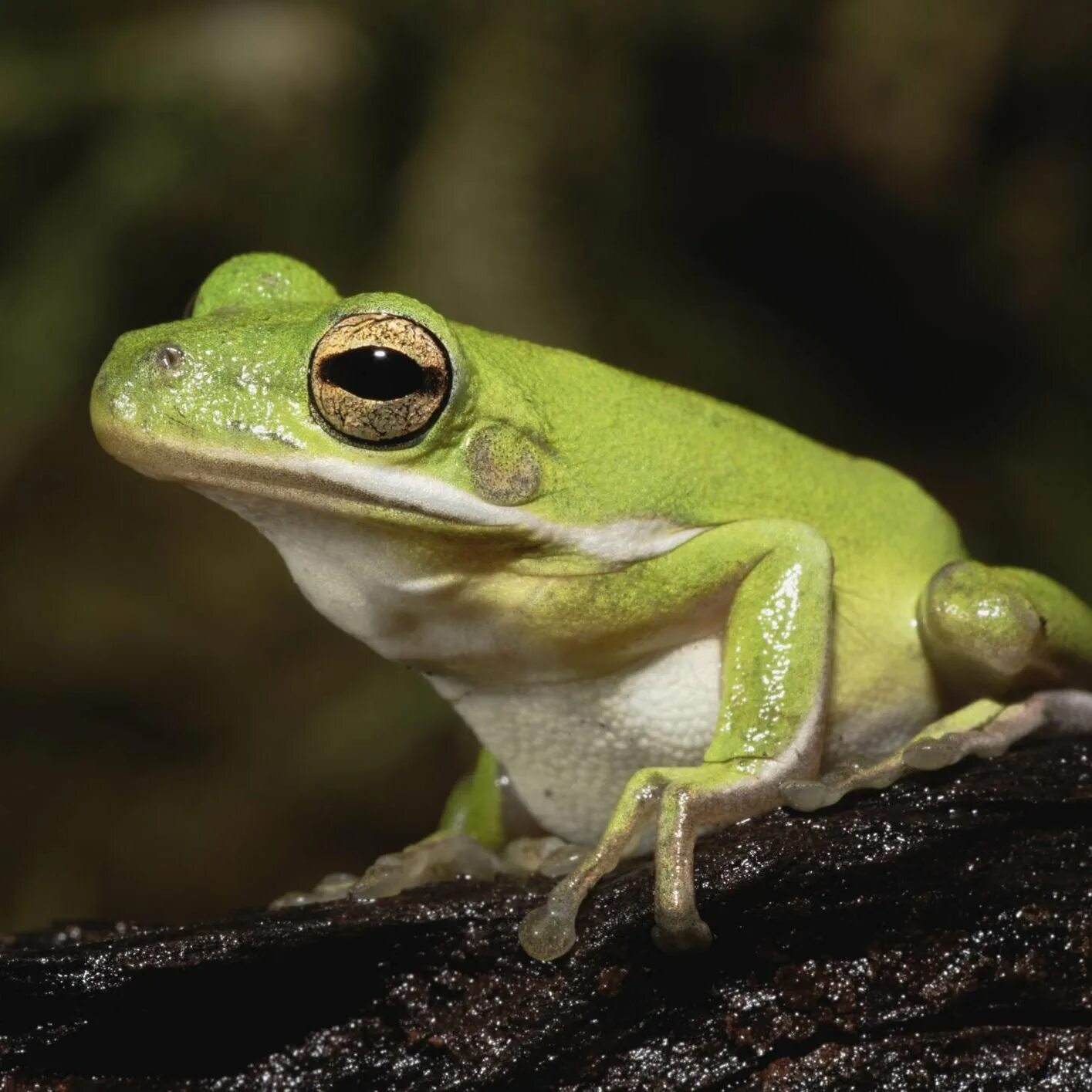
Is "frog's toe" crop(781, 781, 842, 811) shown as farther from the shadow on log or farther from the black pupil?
the black pupil

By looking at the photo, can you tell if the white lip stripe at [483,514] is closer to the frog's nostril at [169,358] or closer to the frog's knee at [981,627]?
the frog's nostril at [169,358]

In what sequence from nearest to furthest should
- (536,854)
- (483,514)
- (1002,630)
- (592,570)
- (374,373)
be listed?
(374,373) < (483,514) < (592,570) < (1002,630) < (536,854)

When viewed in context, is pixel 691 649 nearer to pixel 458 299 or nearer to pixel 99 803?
pixel 458 299

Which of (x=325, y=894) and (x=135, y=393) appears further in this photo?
(x=325, y=894)

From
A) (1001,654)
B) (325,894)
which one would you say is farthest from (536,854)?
(1001,654)

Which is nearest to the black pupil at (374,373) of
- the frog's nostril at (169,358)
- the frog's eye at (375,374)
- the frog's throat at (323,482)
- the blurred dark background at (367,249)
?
the frog's eye at (375,374)

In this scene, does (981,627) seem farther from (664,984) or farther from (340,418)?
(340,418)

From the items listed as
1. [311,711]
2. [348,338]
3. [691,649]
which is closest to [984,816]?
[691,649]
